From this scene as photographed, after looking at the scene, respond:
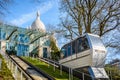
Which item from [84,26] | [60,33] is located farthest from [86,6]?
[60,33]

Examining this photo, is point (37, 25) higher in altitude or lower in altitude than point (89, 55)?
higher

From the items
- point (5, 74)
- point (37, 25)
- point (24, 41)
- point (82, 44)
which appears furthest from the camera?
point (37, 25)

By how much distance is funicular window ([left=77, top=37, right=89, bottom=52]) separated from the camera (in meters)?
21.9

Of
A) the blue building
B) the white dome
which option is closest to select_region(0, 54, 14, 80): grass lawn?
the blue building

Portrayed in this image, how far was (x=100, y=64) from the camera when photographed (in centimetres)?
2180

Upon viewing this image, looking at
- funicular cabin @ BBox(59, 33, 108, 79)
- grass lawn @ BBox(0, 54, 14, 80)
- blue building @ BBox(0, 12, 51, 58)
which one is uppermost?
blue building @ BBox(0, 12, 51, 58)

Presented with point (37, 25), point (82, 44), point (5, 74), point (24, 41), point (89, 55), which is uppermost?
point (37, 25)

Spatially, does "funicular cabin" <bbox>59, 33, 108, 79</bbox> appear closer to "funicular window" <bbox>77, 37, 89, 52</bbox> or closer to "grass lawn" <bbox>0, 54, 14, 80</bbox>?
"funicular window" <bbox>77, 37, 89, 52</bbox>

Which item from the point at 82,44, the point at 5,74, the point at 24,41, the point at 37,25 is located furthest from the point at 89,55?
the point at 37,25

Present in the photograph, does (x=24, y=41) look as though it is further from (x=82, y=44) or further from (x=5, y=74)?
(x=5, y=74)

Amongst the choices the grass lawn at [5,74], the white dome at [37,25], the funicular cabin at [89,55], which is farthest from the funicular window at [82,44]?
the white dome at [37,25]

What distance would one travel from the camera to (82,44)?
22.7 m

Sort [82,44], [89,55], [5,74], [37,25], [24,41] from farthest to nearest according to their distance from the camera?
[37,25], [24,41], [82,44], [89,55], [5,74]

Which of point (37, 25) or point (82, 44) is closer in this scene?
point (82, 44)
